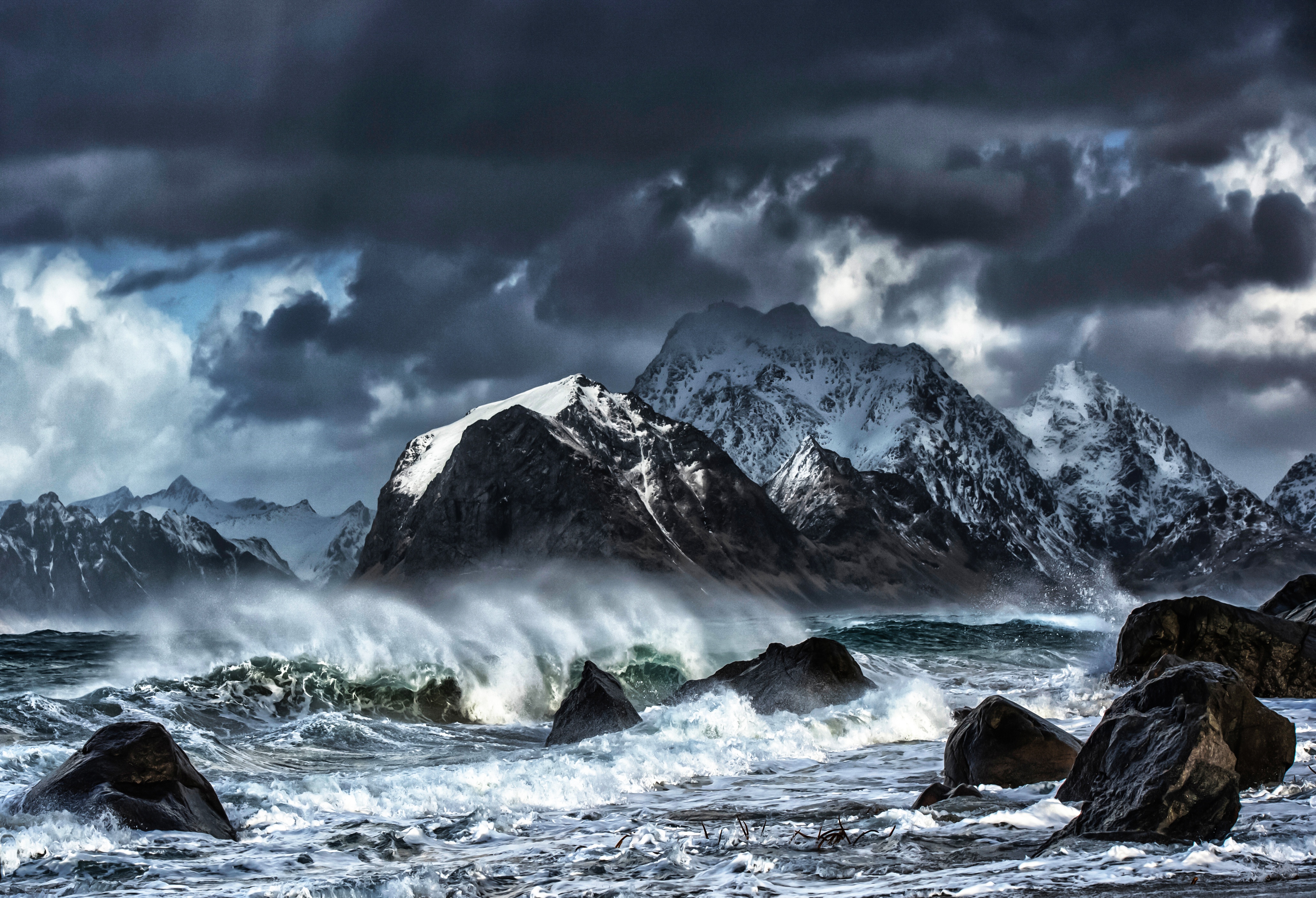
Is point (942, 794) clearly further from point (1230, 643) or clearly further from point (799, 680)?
point (1230, 643)

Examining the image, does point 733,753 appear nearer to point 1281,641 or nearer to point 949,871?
point 949,871

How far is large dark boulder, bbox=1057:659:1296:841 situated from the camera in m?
10.4

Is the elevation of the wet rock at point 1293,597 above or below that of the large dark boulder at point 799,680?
above

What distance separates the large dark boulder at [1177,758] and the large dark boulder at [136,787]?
9.97 m

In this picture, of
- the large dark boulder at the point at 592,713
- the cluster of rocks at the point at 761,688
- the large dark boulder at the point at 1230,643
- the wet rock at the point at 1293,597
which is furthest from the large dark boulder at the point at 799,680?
the wet rock at the point at 1293,597

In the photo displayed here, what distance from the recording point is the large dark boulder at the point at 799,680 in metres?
25.5

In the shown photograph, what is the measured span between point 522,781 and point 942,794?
6348 millimetres

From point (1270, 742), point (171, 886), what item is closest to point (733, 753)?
point (1270, 742)

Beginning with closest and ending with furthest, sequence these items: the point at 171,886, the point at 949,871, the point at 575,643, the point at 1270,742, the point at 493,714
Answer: the point at 949,871 < the point at 171,886 < the point at 1270,742 < the point at 493,714 < the point at 575,643

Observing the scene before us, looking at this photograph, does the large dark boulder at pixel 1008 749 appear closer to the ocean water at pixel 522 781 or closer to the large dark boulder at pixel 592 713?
the ocean water at pixel 522 781

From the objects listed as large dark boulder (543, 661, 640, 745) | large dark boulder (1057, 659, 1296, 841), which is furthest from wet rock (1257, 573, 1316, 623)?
large dark boulder (1057, 659, 1296, 841)

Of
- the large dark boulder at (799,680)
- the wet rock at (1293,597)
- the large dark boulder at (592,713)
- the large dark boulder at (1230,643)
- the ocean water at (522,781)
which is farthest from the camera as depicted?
the wet rock at (1293,597)

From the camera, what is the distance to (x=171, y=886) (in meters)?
11.3

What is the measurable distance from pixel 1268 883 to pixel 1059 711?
56.5ft
